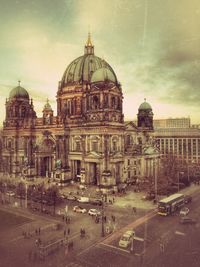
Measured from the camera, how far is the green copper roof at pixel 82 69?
83.9m

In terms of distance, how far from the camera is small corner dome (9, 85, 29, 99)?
93250mm

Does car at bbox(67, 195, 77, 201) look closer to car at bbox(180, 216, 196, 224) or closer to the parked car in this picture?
the parked car

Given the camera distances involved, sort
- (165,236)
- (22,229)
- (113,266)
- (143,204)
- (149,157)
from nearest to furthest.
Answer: (113,266) → (165,236) → (22,229) → (143,204) → (149,157)

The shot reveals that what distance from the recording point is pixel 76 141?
3000 inches

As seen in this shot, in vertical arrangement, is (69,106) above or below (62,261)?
above

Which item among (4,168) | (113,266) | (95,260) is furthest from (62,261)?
(4,168)

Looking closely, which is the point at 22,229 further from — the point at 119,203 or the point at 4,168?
the point at 4,168

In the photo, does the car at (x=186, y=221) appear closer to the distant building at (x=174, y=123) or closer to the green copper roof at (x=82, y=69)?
the green copper roof at (x=82, y=69)

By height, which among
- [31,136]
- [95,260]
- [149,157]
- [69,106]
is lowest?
[95,260]

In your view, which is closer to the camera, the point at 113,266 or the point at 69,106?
the point at 113,266

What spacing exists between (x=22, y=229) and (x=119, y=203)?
21831 mm

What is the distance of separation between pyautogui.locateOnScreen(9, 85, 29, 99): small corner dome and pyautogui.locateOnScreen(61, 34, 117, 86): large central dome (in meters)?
Result: 14.8

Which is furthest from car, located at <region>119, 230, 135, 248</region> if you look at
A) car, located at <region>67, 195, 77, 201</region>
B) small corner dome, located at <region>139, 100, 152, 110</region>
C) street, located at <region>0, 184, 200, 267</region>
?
small corner dome, located at <region>139, 100, 152, 110</region>

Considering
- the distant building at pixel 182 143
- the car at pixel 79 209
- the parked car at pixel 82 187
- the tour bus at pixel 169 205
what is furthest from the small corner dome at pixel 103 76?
the distant building at pixel 182 143
